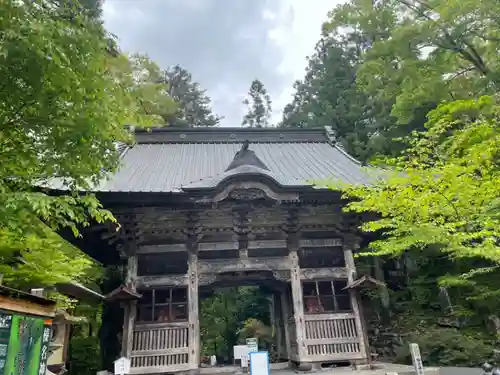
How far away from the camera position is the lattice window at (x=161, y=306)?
26.7 feet

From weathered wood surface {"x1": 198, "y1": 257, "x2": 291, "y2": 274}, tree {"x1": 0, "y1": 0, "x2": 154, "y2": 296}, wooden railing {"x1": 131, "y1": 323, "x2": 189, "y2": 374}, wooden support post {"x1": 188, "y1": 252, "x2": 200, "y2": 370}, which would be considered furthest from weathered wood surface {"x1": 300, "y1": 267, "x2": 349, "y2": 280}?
tree {"x1": 0, "y1": 0, "x2": 154, "y2": 296}

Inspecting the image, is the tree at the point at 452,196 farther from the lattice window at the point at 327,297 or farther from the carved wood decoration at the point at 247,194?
the lattice window at the point at 327,297

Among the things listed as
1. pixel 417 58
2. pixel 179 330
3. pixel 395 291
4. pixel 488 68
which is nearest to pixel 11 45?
pixel 179 330

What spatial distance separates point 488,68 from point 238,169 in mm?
6194

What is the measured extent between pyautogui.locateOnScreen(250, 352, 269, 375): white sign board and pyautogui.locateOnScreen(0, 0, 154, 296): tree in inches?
138

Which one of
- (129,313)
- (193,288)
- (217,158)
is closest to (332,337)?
(193,288)

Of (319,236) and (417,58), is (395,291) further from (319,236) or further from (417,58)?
(417,58)

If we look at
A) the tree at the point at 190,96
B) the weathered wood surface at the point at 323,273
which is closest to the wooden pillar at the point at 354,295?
the weathered wood surface at the point at 323,273

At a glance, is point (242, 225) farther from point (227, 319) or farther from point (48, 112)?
point (227, 319)

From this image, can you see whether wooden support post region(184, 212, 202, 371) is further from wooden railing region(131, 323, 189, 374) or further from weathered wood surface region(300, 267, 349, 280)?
weathered wood surface region(300, 267, 349, 280)

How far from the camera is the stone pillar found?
805 cm

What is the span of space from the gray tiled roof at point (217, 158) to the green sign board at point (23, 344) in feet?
15.0

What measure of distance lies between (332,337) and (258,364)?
3.11 meters

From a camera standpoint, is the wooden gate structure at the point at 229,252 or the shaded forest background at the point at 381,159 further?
the wooden gate structure at the point at 229,252
